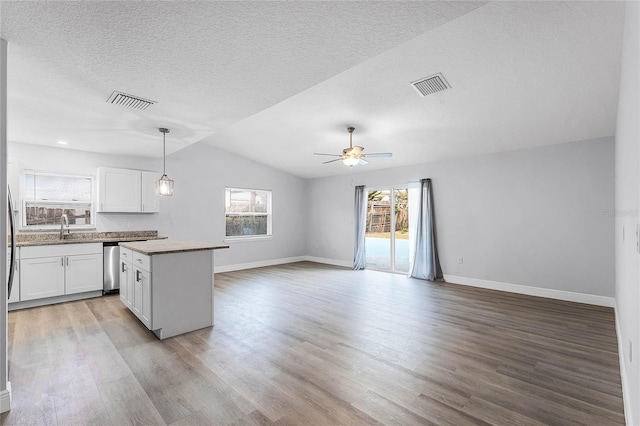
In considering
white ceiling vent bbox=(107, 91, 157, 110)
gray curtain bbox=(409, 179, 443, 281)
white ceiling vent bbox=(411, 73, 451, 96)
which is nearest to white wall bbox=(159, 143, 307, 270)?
white ceiling vent bbox=(107, 91, 157, 110)

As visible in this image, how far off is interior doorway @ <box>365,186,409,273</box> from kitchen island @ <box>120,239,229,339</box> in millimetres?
4442

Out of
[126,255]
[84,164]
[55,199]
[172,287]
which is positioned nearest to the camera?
[172,287]

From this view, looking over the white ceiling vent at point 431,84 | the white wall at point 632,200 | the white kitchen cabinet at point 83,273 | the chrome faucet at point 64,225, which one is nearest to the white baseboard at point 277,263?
the white kitchen cabinet at point 83,273

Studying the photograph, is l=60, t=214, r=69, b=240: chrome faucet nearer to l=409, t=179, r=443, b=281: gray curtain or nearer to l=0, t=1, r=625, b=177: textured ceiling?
l=0, t=1, r=625, b=177: textured ceiling

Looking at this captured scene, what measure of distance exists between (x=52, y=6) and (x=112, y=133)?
282 cm

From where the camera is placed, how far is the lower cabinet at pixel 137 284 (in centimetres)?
322

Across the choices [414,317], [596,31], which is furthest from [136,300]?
[596,31]

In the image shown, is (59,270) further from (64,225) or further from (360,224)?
(360,224)

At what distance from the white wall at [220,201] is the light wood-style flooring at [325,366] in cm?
242

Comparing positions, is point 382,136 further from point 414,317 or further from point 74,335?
point 74,335

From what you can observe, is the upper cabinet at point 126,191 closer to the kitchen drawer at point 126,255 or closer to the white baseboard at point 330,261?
the kitchen drawer at point 126,255

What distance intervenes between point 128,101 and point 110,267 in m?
3.06

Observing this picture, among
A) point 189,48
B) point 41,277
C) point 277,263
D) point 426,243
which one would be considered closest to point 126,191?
point 41,277

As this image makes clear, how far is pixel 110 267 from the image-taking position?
486cm
